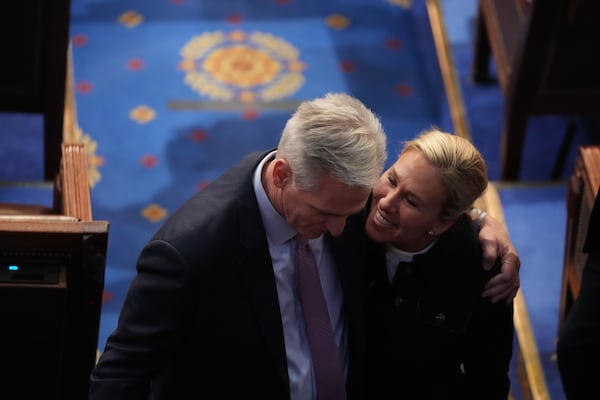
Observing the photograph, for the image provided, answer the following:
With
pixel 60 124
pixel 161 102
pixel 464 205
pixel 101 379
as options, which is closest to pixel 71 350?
pixel 101 379

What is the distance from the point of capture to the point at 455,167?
7.66 feet

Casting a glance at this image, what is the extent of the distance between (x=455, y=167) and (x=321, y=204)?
0.38m

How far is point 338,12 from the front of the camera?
528 centimetres

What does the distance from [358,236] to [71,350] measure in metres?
0.77

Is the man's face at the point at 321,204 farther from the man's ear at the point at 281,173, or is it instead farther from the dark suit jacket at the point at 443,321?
the dark suit jacket at the point at 443,321

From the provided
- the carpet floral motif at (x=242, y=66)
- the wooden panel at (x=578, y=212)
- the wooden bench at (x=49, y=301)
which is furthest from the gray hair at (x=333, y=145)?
the carpet floral motif at (x=242, y=66)

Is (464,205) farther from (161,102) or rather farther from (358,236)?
(161,102)

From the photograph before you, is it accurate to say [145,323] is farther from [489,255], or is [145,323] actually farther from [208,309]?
[489,255]

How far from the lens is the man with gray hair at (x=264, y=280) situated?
2096 millimetres

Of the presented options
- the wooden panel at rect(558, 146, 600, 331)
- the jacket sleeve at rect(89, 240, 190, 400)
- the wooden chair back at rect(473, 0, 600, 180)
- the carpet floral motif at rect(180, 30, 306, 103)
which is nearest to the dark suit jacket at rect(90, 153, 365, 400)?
the jacket sleeve at rect(89, 240, 190, 400)

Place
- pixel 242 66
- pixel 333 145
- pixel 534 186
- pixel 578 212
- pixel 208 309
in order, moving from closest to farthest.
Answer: pixel 333 145, pixel 208 309, pixel 578 212, pixel 534 186, pixel 242 66

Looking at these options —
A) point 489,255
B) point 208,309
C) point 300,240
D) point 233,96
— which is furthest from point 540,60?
point 208,309

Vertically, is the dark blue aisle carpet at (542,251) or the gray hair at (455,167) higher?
the gray hair at (455,167)

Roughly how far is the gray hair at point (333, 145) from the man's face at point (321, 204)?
0.02 m
